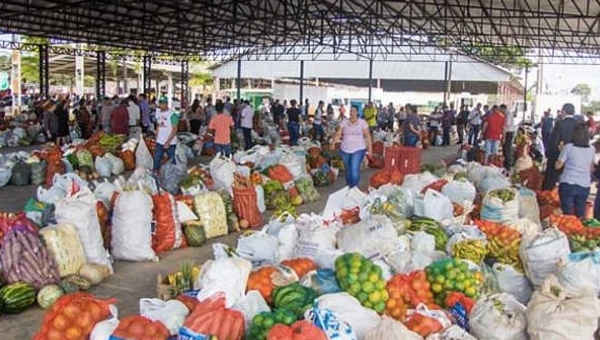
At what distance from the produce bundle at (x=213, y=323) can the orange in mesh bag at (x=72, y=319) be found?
507 millimetres

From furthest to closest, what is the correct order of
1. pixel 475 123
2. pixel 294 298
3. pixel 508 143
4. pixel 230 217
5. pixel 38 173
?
1. pixel 475 123
2. pixel 508 143
3. pixel 38 173
4. pixel 230 217
5. pixel 294 298

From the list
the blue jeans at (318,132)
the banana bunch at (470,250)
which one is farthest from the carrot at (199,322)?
the blue jeans at (318,132)

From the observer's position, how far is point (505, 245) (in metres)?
5.05

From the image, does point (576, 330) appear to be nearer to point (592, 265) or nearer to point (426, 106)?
point (592, 265)

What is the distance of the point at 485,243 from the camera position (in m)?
4.96

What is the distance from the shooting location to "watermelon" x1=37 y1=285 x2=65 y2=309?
4613mm

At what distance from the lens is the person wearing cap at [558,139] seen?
28.3 feet

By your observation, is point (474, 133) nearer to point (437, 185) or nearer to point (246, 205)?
point (437, 185)

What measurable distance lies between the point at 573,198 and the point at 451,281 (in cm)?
344

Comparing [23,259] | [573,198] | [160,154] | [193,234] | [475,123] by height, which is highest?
[475,123]

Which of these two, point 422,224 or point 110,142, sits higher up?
point 110,142

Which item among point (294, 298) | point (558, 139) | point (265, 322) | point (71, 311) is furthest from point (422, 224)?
point (558, 139)

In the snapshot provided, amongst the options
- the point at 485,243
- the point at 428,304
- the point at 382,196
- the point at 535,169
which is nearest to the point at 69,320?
the point at 428,304

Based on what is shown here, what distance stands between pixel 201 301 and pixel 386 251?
5.65 ft
